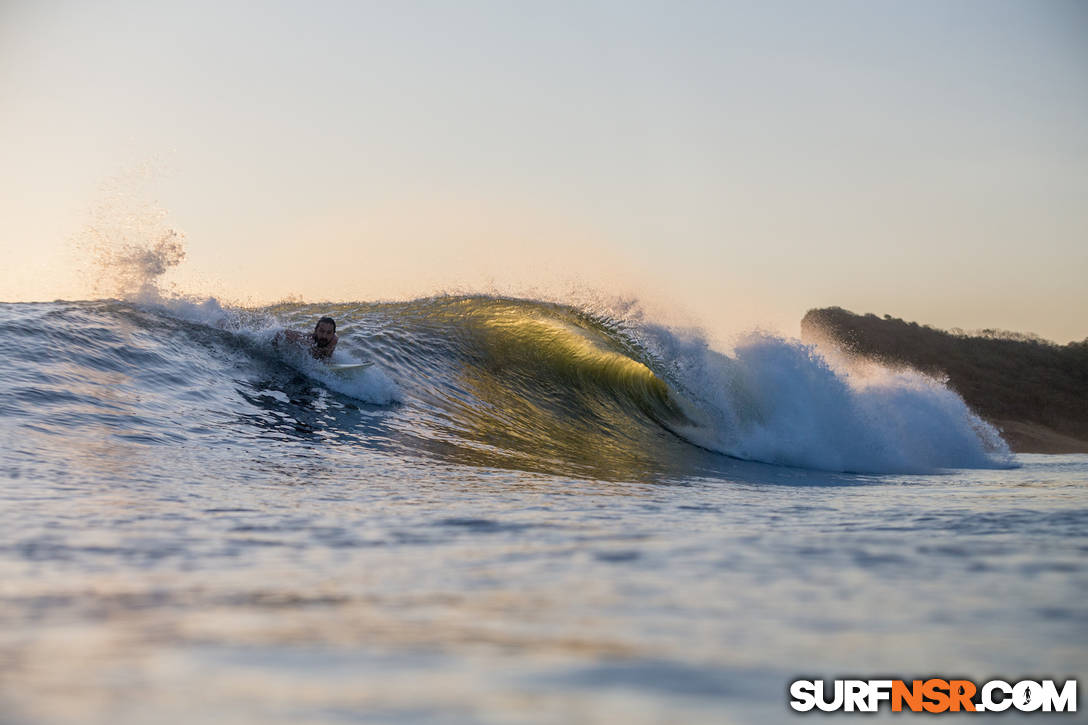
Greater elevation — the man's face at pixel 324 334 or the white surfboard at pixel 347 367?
the man's face at pixel 324 334

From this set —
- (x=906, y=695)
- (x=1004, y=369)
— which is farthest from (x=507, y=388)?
(x=1004, y=369)

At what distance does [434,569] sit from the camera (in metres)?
2.39

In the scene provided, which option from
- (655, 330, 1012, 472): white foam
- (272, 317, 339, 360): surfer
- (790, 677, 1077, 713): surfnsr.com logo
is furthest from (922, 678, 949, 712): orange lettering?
(655, 330, 1012, 472): white foam

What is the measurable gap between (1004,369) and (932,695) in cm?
3145

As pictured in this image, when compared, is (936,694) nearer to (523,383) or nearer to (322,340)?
(322,340)

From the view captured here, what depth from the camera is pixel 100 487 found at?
11.7ft

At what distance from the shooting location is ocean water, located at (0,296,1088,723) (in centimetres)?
144

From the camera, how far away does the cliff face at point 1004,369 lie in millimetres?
26233

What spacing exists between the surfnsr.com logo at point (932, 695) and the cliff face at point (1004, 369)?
25274mm

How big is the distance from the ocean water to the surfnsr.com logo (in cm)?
4

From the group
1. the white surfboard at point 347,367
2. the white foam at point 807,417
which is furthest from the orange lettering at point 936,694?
the white foam at point 807,417

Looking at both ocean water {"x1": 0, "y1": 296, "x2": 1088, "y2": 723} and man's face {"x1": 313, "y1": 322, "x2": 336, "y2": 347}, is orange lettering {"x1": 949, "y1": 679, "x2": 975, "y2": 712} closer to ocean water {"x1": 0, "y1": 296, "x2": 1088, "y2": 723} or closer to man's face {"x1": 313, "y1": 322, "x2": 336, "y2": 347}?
ocean water {"x1": 0, "y1": 296, "x2": 1088, "y2": 723}

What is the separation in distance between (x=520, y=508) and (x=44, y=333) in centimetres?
571

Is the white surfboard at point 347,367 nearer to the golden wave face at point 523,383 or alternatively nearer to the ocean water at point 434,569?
the golden wave face at point 523,383
